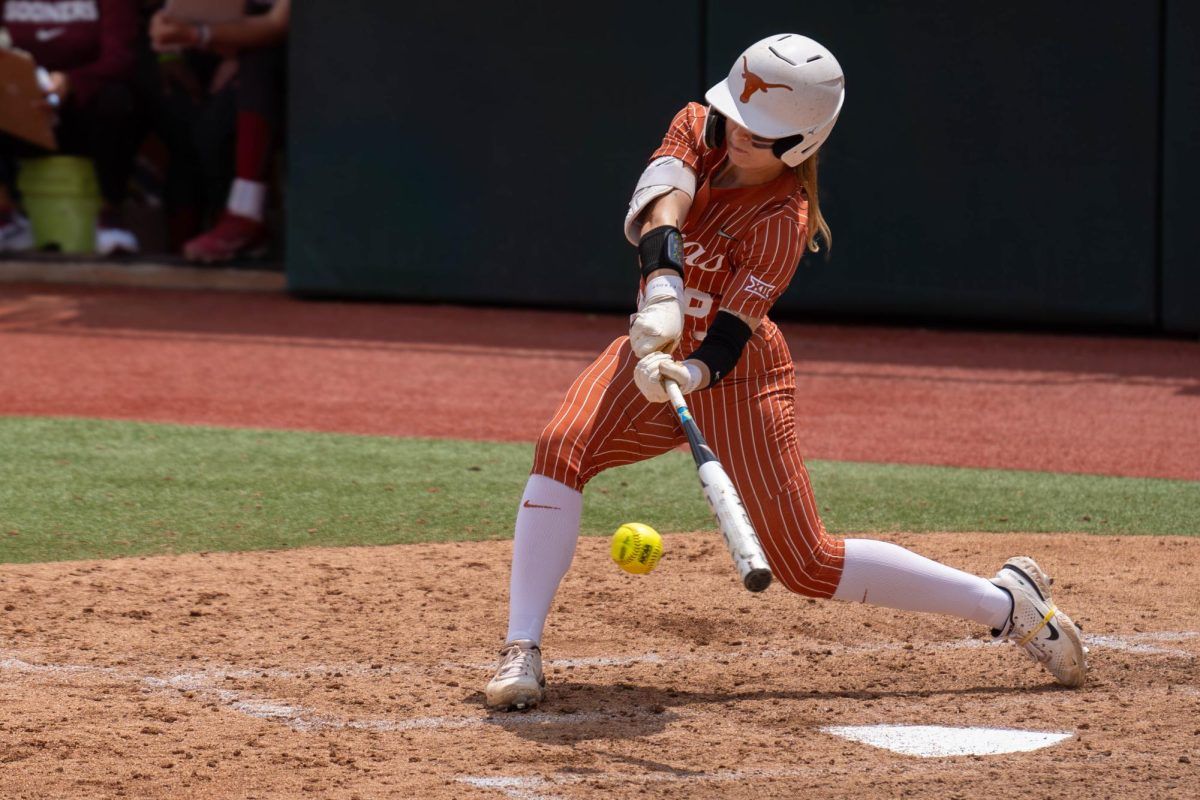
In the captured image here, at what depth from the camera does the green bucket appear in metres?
11.2

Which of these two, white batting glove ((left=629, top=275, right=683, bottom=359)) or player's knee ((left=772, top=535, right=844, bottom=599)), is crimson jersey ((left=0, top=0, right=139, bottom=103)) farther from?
player's knee ((left=772, top=535, right=844, bottom=599))

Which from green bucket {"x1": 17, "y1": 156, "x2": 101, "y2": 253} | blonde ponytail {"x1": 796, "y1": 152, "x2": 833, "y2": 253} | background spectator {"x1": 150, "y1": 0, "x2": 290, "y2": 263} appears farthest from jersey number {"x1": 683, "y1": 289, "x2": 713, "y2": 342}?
green bucket {"x1": 17, "y1": 156, "x2": 101, "y2": 253}

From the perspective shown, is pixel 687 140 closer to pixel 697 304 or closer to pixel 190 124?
pixel 697 304

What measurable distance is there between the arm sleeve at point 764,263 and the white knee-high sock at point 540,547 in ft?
1.84

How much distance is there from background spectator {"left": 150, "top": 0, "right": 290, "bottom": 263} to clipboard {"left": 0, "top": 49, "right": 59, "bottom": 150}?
82cm

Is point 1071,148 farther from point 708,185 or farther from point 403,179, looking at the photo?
point 708,185

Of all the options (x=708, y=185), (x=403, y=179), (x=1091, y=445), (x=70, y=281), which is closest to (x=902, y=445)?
(x=1091, y=445)

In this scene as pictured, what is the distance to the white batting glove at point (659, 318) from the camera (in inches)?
137

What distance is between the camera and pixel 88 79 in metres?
10.8

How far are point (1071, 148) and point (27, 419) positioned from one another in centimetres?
582

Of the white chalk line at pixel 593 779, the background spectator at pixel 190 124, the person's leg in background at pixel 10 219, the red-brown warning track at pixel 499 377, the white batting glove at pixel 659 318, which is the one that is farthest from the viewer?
the person's leg in background at pixel 10 219

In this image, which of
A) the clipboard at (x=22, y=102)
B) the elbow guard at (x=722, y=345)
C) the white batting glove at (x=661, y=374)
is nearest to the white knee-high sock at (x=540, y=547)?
the white batting glove at (x=661, y=374)

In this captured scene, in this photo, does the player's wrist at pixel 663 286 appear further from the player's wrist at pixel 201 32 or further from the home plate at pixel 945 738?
the player's wrist at pixel 201 32

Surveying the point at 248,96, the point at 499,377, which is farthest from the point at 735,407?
the point at 248,96
